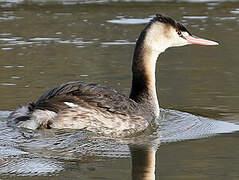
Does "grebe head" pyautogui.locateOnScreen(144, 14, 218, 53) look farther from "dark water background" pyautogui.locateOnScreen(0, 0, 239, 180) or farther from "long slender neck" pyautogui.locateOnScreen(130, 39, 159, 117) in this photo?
"dark water background" pyautogui.locateOnScreen(0, 0, 239, 180)

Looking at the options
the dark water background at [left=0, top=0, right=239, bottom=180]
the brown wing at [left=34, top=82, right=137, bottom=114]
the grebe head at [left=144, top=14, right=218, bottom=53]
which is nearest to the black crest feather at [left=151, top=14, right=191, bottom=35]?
the grebe head at [left=144, top=14, right=218, bottom=53]

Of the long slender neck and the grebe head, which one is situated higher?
the grebe head

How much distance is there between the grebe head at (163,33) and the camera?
9.65 m

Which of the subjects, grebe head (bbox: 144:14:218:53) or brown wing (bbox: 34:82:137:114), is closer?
brown wing (bbox: 34:82:137:114)

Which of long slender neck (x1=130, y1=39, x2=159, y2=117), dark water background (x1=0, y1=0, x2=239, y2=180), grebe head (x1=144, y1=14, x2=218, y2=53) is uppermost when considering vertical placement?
grebe head (x1=144, y1=14, x2=218, y2=53)

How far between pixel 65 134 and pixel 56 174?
1489 millimetres

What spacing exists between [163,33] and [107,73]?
2240 millimetres

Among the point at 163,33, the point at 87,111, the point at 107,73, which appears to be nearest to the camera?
the point at 87,111

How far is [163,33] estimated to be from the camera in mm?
9711

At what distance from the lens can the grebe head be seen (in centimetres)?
965

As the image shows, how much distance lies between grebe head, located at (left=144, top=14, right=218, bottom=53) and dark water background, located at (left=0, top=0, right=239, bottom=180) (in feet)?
2.83

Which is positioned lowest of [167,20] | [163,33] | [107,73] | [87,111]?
[107,73]

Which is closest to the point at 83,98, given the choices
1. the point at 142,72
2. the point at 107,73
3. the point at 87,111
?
the point at 87,111

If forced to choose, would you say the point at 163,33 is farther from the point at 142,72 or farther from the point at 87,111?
the point at 87,111
